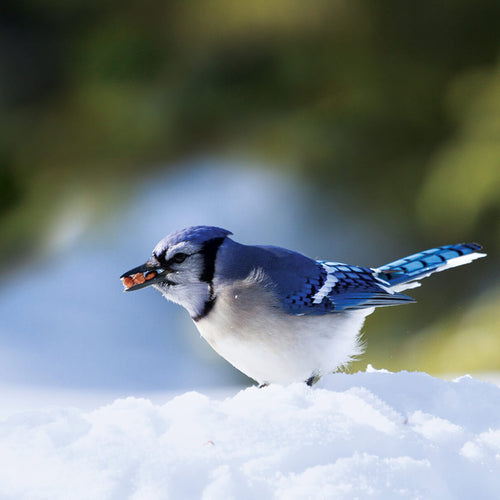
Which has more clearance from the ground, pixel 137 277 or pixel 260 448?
pixel 137 277

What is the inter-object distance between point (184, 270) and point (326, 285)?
0.29 m

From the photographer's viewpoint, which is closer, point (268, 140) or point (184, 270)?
point (184, 270)

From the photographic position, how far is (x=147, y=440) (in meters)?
0.77

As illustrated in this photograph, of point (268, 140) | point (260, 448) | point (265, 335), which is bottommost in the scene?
point (260, 448)

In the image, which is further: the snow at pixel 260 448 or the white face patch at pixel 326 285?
the white face patch at pixel 326 285

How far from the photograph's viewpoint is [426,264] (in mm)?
1391

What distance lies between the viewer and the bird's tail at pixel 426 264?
4.52 ft

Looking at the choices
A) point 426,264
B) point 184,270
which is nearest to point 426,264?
point 426,264

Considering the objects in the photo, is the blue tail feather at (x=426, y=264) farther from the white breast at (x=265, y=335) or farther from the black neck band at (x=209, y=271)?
the black neck band at (x=209, y=271)

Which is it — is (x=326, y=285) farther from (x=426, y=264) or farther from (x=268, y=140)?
(x=268, y=140)

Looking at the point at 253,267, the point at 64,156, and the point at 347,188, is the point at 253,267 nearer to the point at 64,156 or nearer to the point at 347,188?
the point at 347,188

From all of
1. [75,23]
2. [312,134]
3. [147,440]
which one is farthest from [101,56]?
[147,440]

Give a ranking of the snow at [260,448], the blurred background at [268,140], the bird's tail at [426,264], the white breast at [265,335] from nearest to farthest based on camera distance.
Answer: the snow at [260,448] < the white breast at [265,335] < the bird's tail at [426,264] < the blurred background at [268,140]

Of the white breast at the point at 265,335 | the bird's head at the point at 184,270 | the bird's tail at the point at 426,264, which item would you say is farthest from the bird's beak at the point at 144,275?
the bird's tail at the point at 426,264
